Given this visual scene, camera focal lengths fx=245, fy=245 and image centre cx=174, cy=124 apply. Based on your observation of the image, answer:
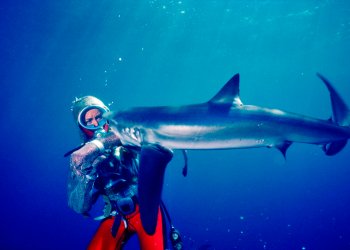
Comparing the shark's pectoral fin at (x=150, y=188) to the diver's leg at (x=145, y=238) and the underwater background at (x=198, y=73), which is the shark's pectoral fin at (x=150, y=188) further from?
the underwater background at (x=198, y=73)

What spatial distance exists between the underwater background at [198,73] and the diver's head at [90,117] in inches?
427

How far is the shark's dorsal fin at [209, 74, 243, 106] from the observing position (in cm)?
331

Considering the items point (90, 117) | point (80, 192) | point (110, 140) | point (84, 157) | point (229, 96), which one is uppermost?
point (90, 117)

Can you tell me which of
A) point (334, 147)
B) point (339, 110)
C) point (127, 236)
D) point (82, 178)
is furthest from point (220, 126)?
point (127, 236)

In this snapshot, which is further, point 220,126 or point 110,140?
point 110,140

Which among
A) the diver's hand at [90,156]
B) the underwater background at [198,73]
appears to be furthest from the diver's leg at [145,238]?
the underwater background at [198,73]

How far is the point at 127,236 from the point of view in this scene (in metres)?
4.50

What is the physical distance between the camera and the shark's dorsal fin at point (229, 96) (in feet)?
10.9

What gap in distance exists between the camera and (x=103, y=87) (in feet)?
163

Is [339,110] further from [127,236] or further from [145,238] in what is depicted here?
[127,236]

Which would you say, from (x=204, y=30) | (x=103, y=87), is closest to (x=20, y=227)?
(x=103, y=87)

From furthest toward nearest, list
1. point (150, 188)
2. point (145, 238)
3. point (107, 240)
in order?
point (107, 240), point (145, 238), point (150, 188)

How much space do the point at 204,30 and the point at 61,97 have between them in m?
32.5

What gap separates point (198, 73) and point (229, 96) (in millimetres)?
49778
